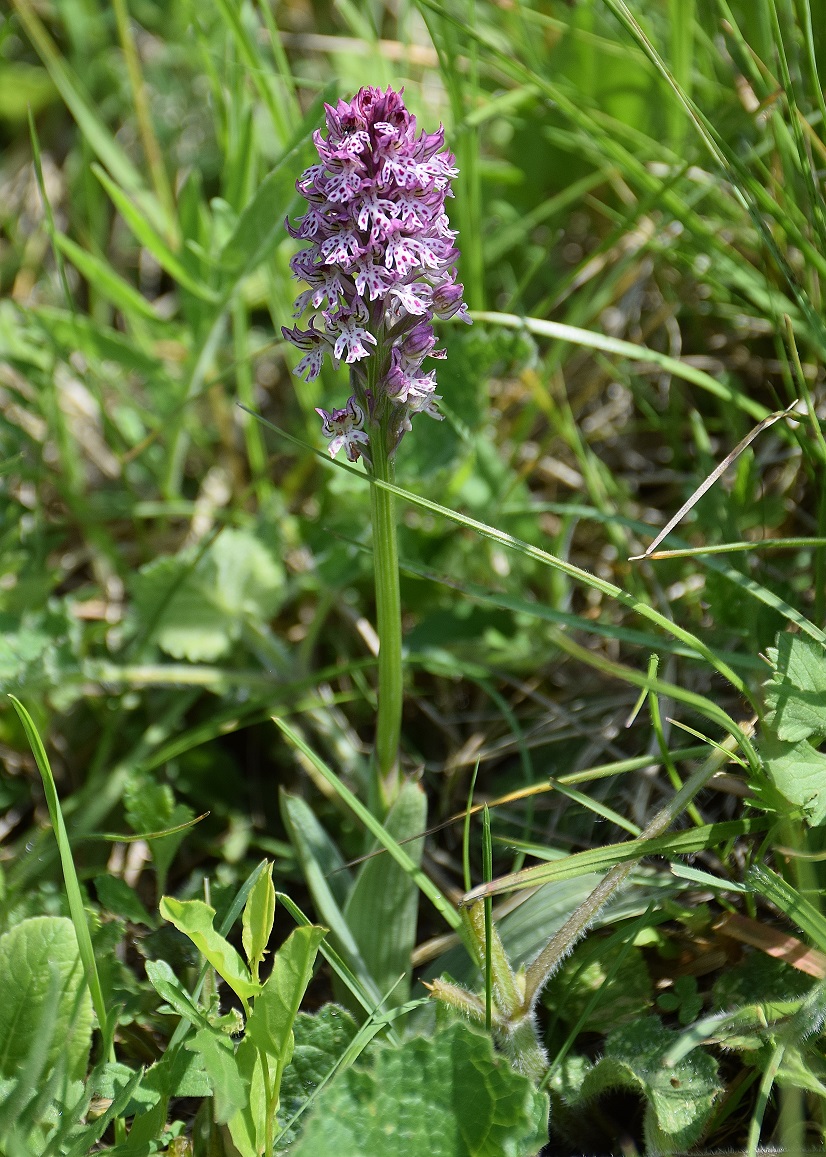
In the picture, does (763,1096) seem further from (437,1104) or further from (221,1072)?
(221,1072)

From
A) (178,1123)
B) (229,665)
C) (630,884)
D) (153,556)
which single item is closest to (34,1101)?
(178,1123)

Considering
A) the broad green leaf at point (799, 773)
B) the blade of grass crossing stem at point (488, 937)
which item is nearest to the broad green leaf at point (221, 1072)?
the blade of grass crossing stem at point (488, 937)

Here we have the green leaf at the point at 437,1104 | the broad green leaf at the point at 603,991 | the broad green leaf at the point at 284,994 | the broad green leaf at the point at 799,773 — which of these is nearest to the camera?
the green leaf at the point at 437,1104

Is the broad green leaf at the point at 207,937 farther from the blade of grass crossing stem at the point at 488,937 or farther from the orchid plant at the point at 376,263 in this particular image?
the orchid plant at the point at 376,263

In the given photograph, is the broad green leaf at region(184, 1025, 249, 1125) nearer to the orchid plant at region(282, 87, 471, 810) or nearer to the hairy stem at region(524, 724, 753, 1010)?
the hairy stem at region(524, 724, 753, 1010)

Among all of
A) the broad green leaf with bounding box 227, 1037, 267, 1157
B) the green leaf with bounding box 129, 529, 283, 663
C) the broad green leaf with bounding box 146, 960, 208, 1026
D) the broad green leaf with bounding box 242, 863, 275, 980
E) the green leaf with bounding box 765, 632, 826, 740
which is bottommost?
the broad green leaf with bounding box 227, 1037, 267, 1157

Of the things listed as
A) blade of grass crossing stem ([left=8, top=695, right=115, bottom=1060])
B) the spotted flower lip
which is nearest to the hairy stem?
blade of grass crossing stem ([left=8, top=695, right=115, bottom=1060])
